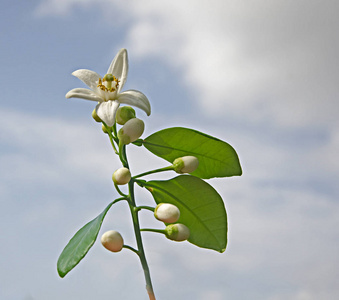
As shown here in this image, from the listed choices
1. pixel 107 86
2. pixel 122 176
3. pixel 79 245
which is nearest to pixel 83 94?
pixel 107 86

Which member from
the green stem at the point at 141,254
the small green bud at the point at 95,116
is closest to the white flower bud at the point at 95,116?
the small green bud at the point at 95,116

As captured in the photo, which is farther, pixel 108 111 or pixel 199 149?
pixel 199 149

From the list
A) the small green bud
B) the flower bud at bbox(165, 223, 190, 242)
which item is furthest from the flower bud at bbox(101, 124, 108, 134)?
the flower bud at bbox(165, 223, 190, 242)

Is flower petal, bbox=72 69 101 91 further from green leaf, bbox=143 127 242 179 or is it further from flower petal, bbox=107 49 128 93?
green leaf, bbox=143 127 242 179

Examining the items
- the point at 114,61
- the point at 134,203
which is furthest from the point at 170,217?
the point at 114,61

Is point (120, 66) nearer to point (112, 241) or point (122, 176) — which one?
point (122, 176)

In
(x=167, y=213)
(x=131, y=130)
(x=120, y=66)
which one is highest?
(x=120, y=66)
